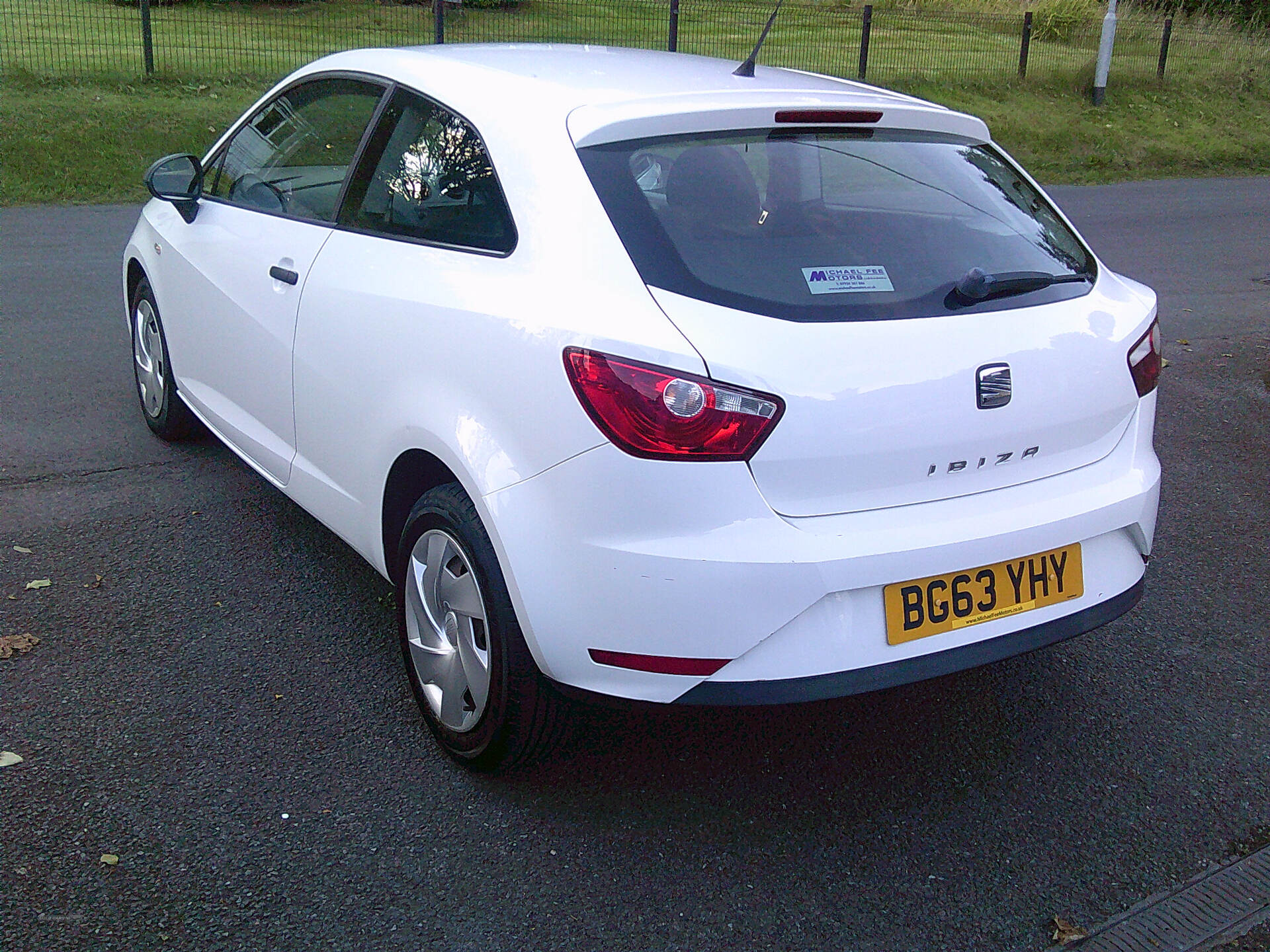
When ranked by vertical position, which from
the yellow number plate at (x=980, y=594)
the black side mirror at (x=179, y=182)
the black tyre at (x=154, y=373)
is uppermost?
the black side mirror at (x=179, y=182)

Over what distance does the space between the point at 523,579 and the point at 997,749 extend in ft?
4.76

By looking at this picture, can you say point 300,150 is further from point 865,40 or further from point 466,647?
point 865,40

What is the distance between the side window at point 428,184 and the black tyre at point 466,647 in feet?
2.13

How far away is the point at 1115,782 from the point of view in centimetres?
321

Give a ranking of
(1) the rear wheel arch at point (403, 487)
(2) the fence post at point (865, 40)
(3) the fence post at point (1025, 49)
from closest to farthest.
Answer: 1. (1) the rear wheel arch at point (403, 487)
2. (2) the fence post at point (865, 40)
3. (3) the fence post at point (1025, 49)

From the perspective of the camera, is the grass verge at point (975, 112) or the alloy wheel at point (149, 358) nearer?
the alloy wheel at point (149, 358)

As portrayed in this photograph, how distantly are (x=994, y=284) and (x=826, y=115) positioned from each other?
0.60 metres

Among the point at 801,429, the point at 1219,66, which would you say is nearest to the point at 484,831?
the point at 801,429

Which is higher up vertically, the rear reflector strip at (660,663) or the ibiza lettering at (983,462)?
the ibiza lettering at (983,462)

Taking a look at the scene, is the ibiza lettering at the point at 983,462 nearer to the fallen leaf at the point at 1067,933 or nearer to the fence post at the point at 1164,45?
the fallen leaf at the point at 1067,933

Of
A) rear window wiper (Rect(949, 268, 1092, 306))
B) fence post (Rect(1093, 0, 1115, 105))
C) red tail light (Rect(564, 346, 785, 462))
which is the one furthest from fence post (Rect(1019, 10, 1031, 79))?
red tail light (Rect(564, 346, 785, 462))

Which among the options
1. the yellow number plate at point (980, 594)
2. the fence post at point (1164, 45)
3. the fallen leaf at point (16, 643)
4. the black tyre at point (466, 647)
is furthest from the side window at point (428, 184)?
the fence post at point (1164, 45)

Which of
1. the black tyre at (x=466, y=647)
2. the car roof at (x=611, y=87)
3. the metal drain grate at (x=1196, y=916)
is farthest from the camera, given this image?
the car roof at (x=611, y=87)

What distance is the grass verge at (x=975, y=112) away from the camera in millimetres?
11898
